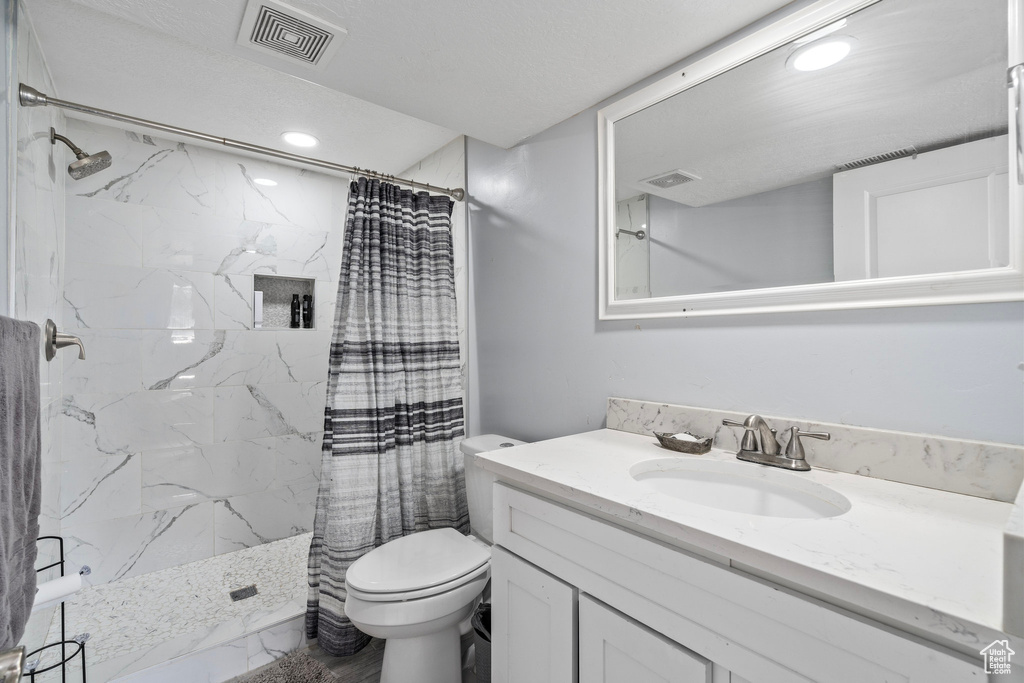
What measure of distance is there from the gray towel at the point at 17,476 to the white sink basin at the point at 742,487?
1.22 m

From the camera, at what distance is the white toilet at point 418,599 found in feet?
4.30

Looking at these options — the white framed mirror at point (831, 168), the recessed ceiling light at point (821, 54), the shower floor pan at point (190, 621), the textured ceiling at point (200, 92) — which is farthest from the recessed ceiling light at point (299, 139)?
the shower floor pan at point (190, 621)

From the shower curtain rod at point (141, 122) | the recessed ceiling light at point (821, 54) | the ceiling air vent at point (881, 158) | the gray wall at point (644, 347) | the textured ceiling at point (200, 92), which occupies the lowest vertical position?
the gray wall at point (644, 347)

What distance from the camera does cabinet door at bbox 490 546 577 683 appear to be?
3.14 feet

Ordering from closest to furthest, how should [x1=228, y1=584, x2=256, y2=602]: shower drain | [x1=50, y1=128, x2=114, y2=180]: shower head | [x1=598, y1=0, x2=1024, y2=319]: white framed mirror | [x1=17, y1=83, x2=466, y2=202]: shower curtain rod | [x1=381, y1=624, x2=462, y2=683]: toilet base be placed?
[x1=598, y1=0, x2=1024, y2=319]: white framed mirror < [x1=17, y1=83, x2=466, y2=202]: shower curtain rod < [x1=381, y1=624, x2=462, y2=683]: toilet base < [x1=50, y1=128, x2=114, y2=180]: shower head < [x1=228, y1=584, x2=256, y2=602]: shower drain

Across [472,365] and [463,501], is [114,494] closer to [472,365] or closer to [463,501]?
[463,501]

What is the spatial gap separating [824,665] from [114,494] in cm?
281

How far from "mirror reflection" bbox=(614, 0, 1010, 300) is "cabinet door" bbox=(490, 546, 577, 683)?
912mm

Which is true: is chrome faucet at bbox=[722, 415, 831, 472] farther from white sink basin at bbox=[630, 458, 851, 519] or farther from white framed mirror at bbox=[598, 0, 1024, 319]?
white framed mirror at bbox=[598, 0, 1024, 319]

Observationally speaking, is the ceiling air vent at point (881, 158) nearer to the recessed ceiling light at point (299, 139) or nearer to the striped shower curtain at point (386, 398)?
the striped shower curtain at point (386, 398)

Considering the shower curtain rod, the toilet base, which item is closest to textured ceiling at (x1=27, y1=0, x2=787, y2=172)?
the shower curtain rod

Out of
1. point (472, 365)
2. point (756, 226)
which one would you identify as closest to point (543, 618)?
point (756, 226)

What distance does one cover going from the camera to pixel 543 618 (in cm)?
101

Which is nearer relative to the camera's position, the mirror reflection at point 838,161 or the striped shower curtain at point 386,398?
the mirror reflection at point 838,161
